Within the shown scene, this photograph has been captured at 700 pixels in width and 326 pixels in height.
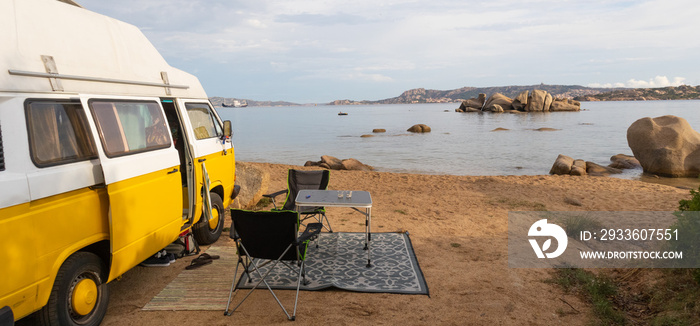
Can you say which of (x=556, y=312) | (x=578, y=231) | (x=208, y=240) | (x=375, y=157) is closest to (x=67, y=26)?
(x=208, y=240)

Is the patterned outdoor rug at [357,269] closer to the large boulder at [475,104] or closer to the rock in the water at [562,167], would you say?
the rock in the water at [562,167]

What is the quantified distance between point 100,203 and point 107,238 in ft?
1.22

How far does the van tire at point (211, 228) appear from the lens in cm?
660

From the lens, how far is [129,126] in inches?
179

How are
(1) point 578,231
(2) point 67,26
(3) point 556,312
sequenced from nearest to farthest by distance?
(2) point 67,26, (3) point 556,312, (1) point 578,231

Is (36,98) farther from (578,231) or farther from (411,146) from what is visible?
(411,146)

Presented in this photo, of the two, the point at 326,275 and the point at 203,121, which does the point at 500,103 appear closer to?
the point at 203,121

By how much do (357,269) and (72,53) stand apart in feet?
13.7

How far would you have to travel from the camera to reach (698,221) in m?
4.75

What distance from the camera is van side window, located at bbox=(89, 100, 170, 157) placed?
13.3 ft

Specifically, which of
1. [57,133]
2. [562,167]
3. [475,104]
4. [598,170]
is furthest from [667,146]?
[475,104]

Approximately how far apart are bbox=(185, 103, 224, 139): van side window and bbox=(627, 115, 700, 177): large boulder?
1908 cm

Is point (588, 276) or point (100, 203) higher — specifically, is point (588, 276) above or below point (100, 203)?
below

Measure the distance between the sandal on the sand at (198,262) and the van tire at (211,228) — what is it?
2.20ft
